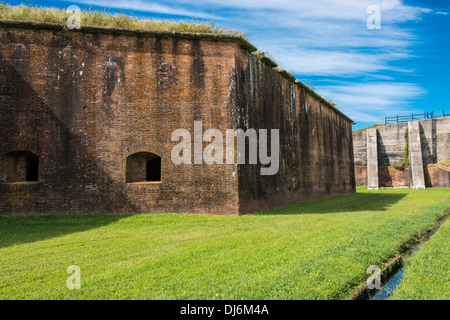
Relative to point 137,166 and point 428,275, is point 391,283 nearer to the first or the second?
A: point 428,275

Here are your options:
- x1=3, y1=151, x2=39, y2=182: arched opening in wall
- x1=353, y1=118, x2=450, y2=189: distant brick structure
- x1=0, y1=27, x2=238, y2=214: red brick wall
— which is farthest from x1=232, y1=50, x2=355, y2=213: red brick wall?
x1=353, y1=118, x2=450, y2=189: distant brick structure

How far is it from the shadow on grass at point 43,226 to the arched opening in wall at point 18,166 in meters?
1.34

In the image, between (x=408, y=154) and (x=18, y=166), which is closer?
(x=18, y=166)

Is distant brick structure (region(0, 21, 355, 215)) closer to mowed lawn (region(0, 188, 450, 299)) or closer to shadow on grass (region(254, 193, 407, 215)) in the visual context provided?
mowed lawn (region(0, 188, 450, 299))

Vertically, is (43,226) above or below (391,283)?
above

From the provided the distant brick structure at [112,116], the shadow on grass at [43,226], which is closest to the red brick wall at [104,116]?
the distant brick structure at [112,116]

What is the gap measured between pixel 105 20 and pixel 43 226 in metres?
6.83

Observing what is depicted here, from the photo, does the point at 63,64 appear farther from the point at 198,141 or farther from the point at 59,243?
the point at 59,243

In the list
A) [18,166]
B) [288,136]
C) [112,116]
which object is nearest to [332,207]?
[288,136]

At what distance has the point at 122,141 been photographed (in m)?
10.3

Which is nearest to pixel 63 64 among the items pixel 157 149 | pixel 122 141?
pixel 122 141

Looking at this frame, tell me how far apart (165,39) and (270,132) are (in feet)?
17.3

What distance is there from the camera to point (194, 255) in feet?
17.6

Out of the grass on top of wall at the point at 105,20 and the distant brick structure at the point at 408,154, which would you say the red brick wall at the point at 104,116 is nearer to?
the grass on top of wall at the point at 105,20
